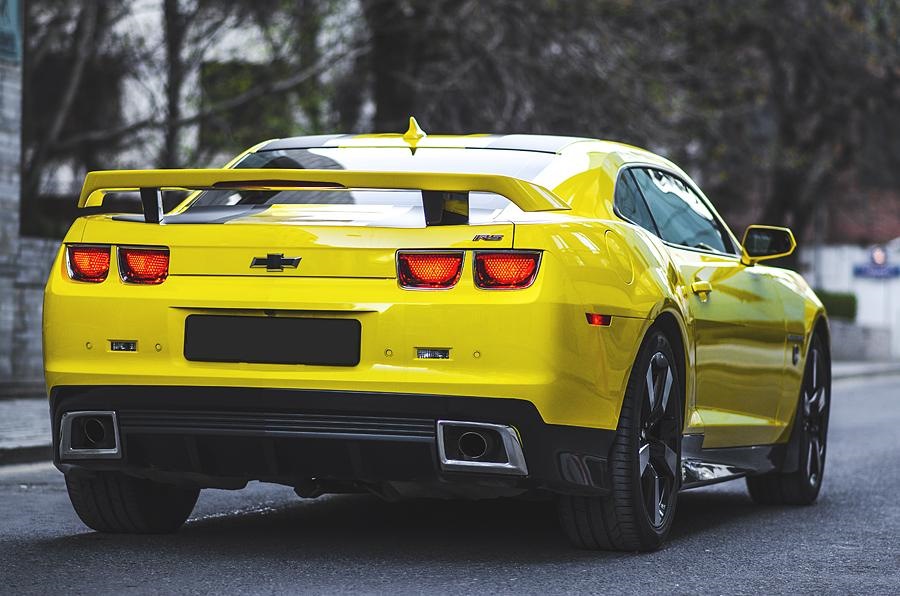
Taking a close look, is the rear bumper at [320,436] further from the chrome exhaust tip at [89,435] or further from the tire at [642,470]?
the tire at [642,470]

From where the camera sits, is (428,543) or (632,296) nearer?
(632,296)

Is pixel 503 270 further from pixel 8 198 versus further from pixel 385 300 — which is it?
pixel 8 198

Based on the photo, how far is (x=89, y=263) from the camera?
5.90 m

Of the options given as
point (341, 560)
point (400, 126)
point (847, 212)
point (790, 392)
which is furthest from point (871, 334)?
point (341, 560)

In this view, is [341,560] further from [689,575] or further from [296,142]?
[296,142]

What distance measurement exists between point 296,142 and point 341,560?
198 cm

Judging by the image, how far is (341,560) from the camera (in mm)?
5992

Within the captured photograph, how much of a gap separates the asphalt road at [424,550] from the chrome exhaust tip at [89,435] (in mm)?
373

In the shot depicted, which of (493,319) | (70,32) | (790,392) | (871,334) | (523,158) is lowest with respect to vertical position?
(871,334)

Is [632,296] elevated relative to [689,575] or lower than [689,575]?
elevated

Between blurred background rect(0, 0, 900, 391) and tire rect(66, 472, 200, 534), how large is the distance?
825 centimetres

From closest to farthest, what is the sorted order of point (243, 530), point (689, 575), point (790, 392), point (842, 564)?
1. point (689, 575)
2. point (842, 564)
3. point (243, 530)
4. point (790, 392)

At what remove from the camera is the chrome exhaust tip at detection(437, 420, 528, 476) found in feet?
18.2

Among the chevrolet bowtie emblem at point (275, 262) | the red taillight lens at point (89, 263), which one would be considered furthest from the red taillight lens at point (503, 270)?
the red taillight lens at point (89, 263)
